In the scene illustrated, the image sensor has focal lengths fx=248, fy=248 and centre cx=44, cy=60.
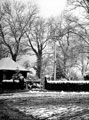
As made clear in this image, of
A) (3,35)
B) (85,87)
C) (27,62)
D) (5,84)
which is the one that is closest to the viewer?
(85,87)

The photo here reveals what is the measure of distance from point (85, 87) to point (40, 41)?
27524 millimetres

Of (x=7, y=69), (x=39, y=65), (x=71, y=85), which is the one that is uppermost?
(x=39, y=65)

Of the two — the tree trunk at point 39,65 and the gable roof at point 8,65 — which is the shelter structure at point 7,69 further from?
the tree trunk at point 39,65

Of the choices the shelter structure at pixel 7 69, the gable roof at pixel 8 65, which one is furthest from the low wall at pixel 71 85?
the gable roof at pixel 8 65

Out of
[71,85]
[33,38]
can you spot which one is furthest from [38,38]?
[71,85]

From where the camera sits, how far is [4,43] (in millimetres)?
52844

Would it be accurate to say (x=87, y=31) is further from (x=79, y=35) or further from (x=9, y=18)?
(x=9, y=18)

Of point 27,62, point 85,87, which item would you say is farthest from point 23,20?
point 85,87

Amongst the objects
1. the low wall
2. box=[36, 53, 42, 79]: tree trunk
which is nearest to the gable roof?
the low wall

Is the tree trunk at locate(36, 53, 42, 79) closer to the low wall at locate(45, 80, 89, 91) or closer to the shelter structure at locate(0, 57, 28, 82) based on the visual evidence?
the shelter structure at locate(0, 57, 28, 82)

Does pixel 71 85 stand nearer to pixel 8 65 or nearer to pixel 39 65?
pixel 8 65

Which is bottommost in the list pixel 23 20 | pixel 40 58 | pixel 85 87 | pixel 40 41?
pixel 85 87

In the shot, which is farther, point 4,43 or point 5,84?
point 4,43

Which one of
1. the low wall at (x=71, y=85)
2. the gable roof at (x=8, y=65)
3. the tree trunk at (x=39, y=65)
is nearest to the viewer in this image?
the low wall at (x=71, y=85)
